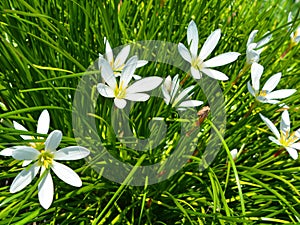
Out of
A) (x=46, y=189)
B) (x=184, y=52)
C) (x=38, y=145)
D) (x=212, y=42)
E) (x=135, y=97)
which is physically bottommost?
(x=46, y=189)

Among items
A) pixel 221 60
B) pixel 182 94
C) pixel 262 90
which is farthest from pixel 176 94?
pixel 262 90

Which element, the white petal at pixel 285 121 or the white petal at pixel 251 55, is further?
the white petal at pixel 285 121

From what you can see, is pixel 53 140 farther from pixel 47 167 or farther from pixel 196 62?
pixel 196 62

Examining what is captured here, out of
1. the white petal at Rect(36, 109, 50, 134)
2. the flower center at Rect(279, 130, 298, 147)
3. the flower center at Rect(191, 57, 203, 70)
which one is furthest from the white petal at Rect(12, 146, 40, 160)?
the flower center at Rect(279, 130, 298, 147)

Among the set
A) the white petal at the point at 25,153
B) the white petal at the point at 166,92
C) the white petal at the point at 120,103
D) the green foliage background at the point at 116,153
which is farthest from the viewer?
the green foliage background at the point at 116,153

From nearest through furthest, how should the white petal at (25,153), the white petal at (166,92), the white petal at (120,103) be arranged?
the white petal at (25,153) → the white petal at (120,103) → the white petal at (166,92)

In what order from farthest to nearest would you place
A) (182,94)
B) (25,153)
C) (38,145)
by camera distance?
(182,94)
(38,145)
(25,153)

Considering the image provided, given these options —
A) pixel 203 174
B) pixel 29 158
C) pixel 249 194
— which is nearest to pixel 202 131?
pixel 203 174

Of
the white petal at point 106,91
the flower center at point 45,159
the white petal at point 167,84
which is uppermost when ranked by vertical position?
the white petal at point 167,84

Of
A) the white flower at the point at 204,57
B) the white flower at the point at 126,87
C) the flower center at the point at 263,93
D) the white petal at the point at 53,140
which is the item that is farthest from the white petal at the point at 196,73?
the white petal at the point at 53,140

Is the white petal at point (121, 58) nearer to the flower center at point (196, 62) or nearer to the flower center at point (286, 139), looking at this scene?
the flower center at point (196, 62)
